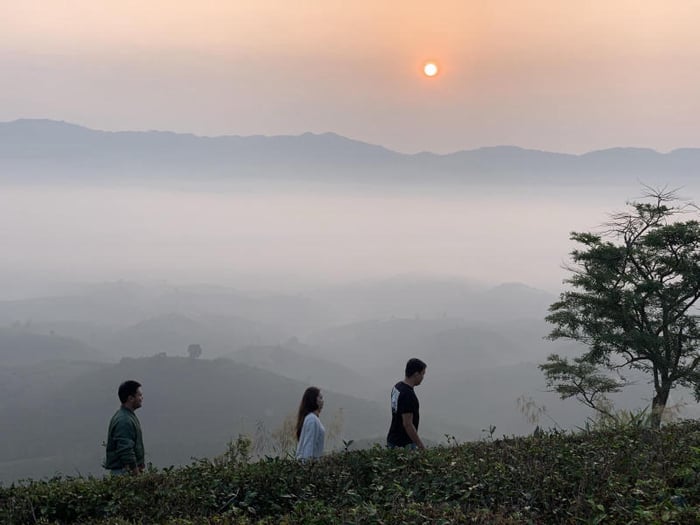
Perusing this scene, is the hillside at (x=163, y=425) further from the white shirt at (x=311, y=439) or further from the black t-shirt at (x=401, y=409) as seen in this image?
the white shirt at (x=311, y=439)

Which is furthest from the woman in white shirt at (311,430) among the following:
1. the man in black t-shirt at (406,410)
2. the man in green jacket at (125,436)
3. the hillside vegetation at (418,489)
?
the man in green jacket at (125,436)

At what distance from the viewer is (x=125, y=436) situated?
27.5 feet

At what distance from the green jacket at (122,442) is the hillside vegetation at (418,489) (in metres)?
1.05

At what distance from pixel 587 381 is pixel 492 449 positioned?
16.9 meters

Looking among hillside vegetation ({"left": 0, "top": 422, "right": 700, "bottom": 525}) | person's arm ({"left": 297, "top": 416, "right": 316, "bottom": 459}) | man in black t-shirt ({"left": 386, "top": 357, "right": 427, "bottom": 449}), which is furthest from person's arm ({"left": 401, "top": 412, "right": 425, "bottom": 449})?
person's arm ({"left": 297, "top": 416, "right": 316, "bottom": 459})

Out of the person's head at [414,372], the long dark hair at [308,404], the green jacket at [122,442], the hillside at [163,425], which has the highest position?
the person's head at [414,372]

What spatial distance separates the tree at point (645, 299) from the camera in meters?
19.7

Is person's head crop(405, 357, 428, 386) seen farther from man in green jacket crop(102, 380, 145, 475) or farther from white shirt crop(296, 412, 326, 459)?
man in green jacket crop(102, 380, 145, 475)

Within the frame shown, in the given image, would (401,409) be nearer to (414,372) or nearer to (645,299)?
(414,372)

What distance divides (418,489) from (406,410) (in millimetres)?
2333

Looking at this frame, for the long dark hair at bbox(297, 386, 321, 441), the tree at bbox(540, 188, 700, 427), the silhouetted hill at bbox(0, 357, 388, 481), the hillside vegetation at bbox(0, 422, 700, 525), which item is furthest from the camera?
the silhouetted hill at bbox(0, 357, 388, 481)

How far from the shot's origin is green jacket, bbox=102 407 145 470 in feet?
27.1

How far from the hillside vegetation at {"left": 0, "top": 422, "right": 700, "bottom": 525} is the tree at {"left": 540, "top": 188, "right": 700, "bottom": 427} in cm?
1315

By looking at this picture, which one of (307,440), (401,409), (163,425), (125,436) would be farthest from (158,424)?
(307,440)
